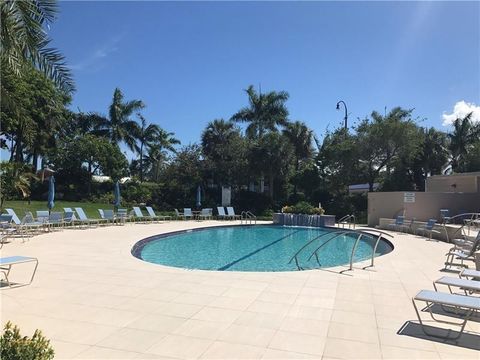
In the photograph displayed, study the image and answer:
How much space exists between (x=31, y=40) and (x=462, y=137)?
3856cm

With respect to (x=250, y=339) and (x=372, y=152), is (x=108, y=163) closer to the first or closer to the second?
(x=372, y=152)

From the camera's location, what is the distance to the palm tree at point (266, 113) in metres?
34.1

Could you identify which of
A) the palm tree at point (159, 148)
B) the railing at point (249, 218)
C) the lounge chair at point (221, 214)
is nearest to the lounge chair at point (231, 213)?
the lounge chair at point (221, 214)

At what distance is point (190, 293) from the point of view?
673 centimetres

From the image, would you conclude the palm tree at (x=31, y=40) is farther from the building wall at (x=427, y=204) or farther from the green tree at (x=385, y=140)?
the green tree at (x=385, y=140)

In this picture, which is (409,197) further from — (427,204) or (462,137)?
(462,137)

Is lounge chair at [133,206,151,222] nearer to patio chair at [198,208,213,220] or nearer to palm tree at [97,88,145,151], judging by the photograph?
patio chair at [198,208,213,220]

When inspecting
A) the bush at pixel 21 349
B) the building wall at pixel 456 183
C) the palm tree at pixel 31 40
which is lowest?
the bush at pixel 21 349

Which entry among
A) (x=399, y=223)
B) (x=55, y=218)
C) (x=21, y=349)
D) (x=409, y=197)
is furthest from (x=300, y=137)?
(x=21, y=349)

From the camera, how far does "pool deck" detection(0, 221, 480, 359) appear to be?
4.39 m

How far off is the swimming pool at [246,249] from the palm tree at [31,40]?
5.98 m

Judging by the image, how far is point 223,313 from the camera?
18.5ft

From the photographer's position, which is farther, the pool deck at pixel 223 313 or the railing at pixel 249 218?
the railing at pixel 249 218

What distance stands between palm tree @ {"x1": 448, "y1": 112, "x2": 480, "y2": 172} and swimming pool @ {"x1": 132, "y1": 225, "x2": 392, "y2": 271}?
2324 centimetres
